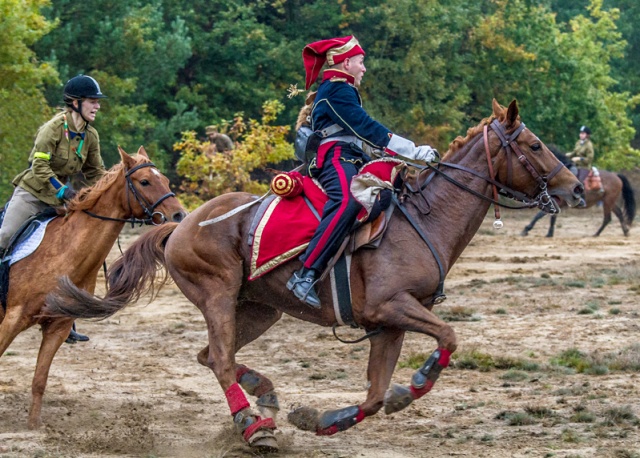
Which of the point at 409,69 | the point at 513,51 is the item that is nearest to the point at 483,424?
the point at 409,69

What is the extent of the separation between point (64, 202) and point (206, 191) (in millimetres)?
12749

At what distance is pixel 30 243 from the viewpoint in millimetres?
8352

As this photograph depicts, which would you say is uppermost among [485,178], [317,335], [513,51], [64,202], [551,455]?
[513,51]

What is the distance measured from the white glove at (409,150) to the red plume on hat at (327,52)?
0.77 m

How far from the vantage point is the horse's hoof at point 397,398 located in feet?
22.6

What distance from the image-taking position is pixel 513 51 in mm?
34969

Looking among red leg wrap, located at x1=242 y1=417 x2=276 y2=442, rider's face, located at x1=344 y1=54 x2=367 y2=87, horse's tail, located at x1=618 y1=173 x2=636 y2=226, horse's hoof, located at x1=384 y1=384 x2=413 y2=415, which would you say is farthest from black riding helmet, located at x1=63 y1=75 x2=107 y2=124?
horse's tail, located at x1=618 y1=173 x2=636 y2=226

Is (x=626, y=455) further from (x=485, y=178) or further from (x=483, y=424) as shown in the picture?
(x=485, y=178)

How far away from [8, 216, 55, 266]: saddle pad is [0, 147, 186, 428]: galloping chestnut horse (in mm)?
34

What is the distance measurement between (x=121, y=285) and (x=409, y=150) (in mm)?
2655

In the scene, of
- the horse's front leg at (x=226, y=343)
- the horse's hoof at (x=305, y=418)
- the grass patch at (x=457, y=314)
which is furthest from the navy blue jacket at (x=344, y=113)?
the grass patch at (x=457, y=314)

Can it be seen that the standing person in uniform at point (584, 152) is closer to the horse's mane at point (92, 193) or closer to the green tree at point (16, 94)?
the green tree at point (16, 94)

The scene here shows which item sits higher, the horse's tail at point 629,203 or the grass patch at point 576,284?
the horse's tail at point 629,203

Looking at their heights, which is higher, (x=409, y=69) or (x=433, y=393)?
(x=409, y=69)
